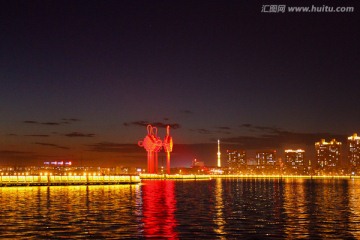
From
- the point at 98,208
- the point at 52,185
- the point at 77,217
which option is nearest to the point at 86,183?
the point at 52,185

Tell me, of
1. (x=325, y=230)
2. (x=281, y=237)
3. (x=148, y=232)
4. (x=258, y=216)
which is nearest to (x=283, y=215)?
(x=258, y=216)

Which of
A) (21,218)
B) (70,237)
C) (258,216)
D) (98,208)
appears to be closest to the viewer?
(70,237)

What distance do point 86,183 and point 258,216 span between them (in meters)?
91.4

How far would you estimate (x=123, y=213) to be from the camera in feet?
174

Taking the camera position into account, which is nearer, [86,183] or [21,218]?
[21,218]

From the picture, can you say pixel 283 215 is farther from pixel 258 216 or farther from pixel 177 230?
pixel 177 230

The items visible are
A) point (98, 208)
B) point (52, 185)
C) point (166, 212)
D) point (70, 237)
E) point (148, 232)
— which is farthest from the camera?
point (52, 185)

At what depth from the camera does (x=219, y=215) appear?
5178 centimetres

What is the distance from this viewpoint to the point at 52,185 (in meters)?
128

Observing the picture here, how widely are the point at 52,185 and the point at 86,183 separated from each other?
10.4 meters

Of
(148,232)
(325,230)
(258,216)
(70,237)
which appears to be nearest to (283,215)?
(258,216)

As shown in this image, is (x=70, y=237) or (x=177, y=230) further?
(x=177, y=230)

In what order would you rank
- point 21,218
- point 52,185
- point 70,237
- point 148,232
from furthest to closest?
1. point 52,185
2. point 21,218
3. point 148,232
4. point 70,237

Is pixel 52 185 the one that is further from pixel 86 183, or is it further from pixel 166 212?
pixel 166 212
